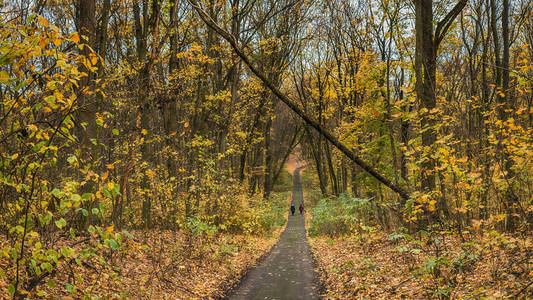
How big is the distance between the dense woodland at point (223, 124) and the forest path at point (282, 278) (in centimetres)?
126

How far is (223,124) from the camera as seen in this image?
14375 millimetres

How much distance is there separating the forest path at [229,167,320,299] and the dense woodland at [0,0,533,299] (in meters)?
1.26

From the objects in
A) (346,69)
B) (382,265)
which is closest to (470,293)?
(382,265)

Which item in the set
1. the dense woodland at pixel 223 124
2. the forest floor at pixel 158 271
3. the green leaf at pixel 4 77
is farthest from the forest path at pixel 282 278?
the green leaf at pixel 4 77

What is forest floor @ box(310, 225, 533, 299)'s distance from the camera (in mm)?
4508

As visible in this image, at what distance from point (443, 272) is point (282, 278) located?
5248mm

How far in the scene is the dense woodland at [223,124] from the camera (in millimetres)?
3418

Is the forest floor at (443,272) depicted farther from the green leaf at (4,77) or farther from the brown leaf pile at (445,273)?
the green leaf at (4,77)

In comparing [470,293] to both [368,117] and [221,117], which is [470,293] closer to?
[368,117]

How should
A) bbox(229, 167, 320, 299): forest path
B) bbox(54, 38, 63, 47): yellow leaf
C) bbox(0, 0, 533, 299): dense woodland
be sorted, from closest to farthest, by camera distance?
1. bbox(54, 38, 63, 47): yellow leaf
2. bbox(0, 0, 533, 299): dense woodland
3. bbox(229, 167, 320, 299): forest path

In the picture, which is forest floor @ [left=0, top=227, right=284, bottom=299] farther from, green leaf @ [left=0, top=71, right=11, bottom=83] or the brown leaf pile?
the brown leaf pile

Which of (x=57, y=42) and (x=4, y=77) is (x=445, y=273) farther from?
(x=4, y=77)

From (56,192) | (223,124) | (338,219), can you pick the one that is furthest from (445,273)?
(223,124)

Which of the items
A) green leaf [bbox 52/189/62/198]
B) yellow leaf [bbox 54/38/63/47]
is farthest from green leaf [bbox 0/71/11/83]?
green leaf [bbox 52/189/62/198]
